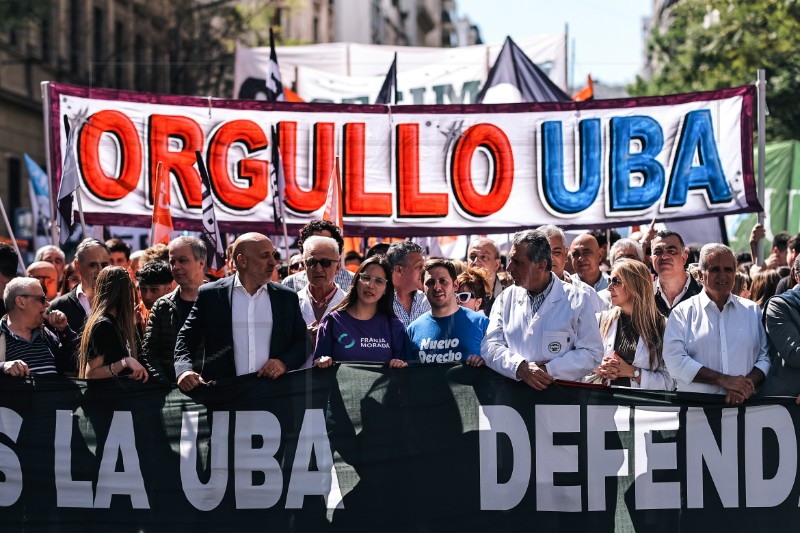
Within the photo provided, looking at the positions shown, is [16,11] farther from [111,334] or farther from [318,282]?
[111,334]

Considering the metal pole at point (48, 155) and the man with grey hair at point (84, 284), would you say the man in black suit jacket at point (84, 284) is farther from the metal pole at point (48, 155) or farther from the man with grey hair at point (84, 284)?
the metal pole at point (48, 155)

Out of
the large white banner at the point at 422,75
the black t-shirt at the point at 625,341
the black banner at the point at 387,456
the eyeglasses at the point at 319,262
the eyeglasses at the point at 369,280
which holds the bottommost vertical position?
the black banner at the point at 387,456

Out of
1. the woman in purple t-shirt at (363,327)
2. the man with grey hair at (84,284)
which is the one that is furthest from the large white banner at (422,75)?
the woman in purple t-shirt at (363,327)

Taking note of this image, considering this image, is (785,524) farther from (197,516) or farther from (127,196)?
(127,196)

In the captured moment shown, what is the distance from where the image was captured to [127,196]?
1084 cm

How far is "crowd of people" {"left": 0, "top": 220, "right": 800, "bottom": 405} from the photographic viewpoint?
6371 millimetres

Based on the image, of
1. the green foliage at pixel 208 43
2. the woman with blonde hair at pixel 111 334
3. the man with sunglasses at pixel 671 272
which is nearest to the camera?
the woman with blonde hair at pixel 111 334

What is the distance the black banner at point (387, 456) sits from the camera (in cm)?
628

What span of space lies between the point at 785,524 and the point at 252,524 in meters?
2.67

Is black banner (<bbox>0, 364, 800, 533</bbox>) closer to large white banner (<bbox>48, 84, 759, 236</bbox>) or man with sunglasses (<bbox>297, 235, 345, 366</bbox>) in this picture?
man with sunglasses (<bbox>297, 235, 345, 366</bbox>)

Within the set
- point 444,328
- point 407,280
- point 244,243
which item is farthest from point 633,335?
point 244,243

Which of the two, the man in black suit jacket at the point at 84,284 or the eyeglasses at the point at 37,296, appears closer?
the eyeglasses at the point at 37,296

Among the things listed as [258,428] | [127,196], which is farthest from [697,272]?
[127,196]

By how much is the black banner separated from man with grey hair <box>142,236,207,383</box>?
355 millimetres
